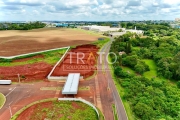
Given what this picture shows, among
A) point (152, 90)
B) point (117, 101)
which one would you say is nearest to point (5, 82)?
point (117, 101)

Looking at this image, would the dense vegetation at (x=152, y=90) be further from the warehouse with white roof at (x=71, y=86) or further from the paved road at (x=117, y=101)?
the warehouse with white roof at (x=71, y=86)

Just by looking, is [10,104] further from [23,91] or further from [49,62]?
[49,62]

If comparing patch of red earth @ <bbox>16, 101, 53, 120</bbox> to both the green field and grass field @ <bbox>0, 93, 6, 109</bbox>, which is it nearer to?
grass field @ <bbox>0, 93, 6, 109</bbox>

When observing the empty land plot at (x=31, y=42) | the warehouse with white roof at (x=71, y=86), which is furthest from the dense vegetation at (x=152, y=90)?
the empty land plot at (x=31, y=42)

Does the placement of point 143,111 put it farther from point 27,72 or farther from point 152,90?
point 27,72

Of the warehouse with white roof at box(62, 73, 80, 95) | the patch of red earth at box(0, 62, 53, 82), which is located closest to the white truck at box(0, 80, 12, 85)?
the patch of red earth at box(0, 62, 53, 82)

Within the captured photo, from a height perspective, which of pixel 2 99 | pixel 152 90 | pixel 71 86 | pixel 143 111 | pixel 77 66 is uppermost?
pixel 77 66

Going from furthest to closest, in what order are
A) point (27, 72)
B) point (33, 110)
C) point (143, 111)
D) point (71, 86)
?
point (27, 72) → point (71, 86) → point (33, 110) → point (143, 111)

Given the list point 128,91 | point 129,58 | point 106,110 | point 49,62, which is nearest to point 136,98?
point 128,91

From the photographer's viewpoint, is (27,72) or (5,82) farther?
(27,72)
